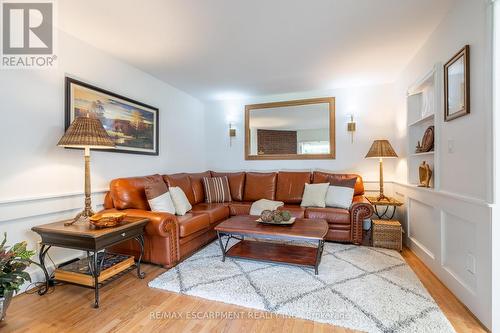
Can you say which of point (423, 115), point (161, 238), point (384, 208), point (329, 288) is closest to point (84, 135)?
point (161, 238)

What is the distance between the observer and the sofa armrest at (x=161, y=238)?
2328 millimetres

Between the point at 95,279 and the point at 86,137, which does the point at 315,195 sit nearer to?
the point at 95,279

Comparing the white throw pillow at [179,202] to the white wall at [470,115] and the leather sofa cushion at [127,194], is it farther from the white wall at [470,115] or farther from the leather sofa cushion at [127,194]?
the white wall at [470,115]

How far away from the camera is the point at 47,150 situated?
2.23 metres

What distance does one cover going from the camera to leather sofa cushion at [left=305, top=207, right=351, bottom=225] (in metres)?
→ 3.11

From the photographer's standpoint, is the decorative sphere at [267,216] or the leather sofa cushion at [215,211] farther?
the leather sofa cushion at [215,211]

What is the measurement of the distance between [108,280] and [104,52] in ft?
8.31

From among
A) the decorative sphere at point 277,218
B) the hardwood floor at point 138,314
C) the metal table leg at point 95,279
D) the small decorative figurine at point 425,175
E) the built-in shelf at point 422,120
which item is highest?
the built-in shelf at point 422,120

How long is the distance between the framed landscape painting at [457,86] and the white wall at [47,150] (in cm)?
355

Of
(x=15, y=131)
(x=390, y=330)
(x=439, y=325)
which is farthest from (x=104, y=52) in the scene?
(x=439, y=325)

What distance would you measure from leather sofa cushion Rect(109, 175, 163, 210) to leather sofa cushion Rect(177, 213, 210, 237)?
0.50 m

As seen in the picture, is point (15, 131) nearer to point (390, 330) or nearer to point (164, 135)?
point (164, 135)

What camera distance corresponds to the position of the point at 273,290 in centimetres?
200

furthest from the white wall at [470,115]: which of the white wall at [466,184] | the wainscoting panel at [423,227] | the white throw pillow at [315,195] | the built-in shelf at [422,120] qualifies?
the white throw pillow at [315,195]
